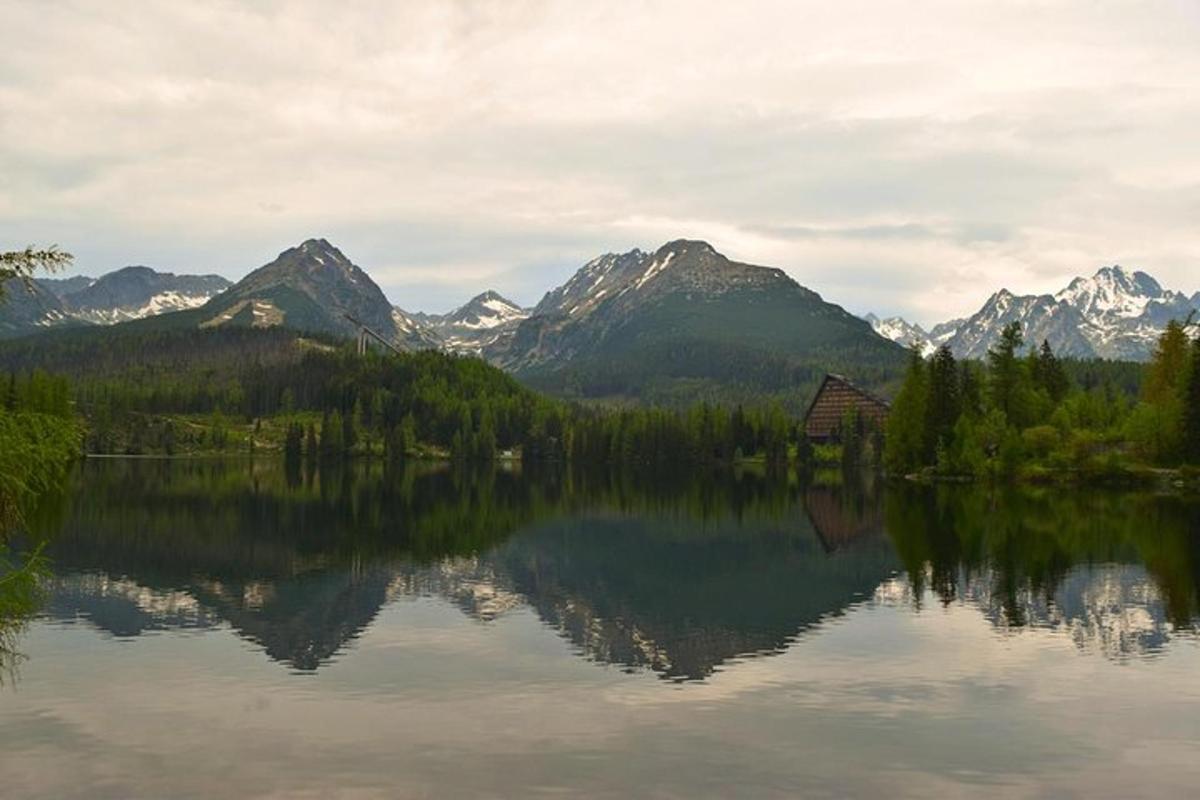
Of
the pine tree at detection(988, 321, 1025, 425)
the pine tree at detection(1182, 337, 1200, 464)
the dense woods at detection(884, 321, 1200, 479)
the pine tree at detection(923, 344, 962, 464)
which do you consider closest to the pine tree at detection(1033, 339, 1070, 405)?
the dense woods at detection(884, 321, 1200, 479)

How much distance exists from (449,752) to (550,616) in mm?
25730

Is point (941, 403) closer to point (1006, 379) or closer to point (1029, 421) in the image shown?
point (1006, 379)

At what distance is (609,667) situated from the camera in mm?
43469

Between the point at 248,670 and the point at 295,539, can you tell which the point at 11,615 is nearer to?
the point at 248,670

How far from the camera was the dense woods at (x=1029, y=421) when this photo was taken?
6240 inches

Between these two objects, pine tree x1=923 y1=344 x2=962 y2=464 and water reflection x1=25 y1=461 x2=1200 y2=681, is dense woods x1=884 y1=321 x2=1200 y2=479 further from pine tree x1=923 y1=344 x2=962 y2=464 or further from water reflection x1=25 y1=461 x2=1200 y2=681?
water reflection x1=25 y1=461 x2=1200 y2=681

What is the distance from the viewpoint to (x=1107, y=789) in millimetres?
28203

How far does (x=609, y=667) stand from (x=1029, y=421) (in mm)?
151078

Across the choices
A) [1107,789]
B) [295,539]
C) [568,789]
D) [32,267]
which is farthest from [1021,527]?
[32,267]

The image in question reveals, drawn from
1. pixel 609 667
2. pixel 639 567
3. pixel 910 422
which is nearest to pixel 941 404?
pixel 910 422

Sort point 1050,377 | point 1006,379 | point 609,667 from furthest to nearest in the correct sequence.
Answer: point 1050,377 < point 1006,379 < point 609,667

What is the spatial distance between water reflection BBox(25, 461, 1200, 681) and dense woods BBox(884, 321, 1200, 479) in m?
24.5

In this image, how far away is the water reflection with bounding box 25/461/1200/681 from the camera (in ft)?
171

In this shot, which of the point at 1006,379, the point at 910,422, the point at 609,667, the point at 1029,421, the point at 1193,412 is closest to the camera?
the point at 609,667
